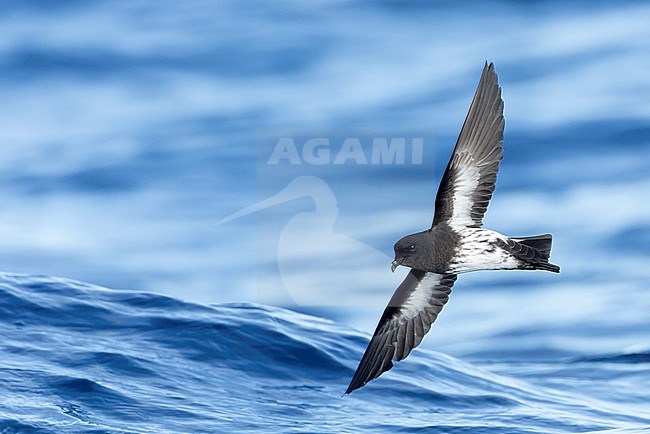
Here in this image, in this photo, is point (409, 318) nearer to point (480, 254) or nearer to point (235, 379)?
point (480, 254)

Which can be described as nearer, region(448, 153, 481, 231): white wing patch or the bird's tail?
the bird's tail

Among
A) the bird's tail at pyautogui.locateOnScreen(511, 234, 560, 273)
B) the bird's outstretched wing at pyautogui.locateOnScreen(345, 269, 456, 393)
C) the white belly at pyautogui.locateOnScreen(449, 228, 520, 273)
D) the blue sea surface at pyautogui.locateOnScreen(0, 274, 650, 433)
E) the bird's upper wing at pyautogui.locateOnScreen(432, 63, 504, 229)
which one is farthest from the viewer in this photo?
the blue sea surface at pyautogui.locateOnScreen(0, 274, 650, 433)

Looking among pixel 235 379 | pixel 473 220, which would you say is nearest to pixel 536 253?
pixel 473 220

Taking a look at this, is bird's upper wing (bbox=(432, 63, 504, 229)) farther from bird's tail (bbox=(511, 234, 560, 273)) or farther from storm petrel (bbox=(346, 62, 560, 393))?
bird's tail (bbox=(511, 234, 560, 273))

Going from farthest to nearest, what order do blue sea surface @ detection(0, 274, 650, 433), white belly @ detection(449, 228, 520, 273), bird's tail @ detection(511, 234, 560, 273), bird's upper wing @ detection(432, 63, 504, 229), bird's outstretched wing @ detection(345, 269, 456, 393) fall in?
blue sea surface @ detection(0, 274, 650, 433), bird's outstretched wing @ detection(345, 269, 456, 393), bird's upper wing @ detection(432, 63, 504, 229), white belly @ detection(449, 228, 520, 273), bird's tail @ detection(511, 234, 560, 273)

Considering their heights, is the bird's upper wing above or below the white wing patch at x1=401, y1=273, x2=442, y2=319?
above

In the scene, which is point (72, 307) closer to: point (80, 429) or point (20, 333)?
point (20, 333)

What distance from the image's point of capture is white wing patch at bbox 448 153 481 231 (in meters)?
6.70

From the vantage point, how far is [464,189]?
6.71 m

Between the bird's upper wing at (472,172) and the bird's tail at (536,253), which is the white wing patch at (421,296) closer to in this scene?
the bird's upper wing at (472,172)

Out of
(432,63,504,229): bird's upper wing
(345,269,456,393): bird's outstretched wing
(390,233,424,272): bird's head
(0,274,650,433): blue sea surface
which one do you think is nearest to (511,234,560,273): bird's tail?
(432,63,504,229): bird's upper wing

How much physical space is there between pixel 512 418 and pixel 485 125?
14.9 ft

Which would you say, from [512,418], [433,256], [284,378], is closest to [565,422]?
[512,418]

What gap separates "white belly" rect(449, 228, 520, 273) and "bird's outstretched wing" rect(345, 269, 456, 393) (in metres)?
1.19
